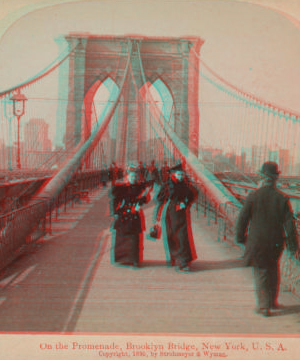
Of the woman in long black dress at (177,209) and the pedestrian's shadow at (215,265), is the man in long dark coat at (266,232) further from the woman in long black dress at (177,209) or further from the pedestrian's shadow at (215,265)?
the woman in long black dress at (177,209)

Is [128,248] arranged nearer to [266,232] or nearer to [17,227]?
[17,227]

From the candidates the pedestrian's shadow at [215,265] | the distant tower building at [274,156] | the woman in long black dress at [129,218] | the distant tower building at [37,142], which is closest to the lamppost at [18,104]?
the distant tower building at [37,142]

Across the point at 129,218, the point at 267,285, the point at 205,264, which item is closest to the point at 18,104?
the point at 129,218

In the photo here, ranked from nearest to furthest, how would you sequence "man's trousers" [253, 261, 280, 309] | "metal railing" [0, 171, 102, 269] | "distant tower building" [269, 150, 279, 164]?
"man's trousers" [253, 261, 280, 309] < "metal railing" [0, 171, 102, 269] < "distant tower building" [269, 150, 279, 164]

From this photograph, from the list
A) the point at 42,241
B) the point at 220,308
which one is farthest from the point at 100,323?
the point at 42,241

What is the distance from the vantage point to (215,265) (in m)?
2.61

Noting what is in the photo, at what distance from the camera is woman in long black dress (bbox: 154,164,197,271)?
262 cm

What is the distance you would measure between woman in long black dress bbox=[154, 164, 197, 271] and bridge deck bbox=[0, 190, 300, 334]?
0.16m

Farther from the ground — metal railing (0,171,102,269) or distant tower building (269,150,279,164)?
distant tower building (269,150,279,164)

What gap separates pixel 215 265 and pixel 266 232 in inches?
25.3

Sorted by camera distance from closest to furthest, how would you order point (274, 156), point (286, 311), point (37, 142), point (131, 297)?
point (286, 311) → point (131, 297) → point (274, 156) → point (37, 142)

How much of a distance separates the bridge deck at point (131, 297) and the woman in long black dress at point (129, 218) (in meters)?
0.10

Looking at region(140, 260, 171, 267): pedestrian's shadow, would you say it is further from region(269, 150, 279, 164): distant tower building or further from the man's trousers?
region(269, 150, 279, 164): distant tower building

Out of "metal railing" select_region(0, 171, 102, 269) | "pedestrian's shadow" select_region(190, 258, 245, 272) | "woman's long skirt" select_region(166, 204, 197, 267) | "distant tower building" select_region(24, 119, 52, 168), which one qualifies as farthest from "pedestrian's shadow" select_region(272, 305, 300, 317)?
"distant tower building" select_region(24, 119, 52, 168)
